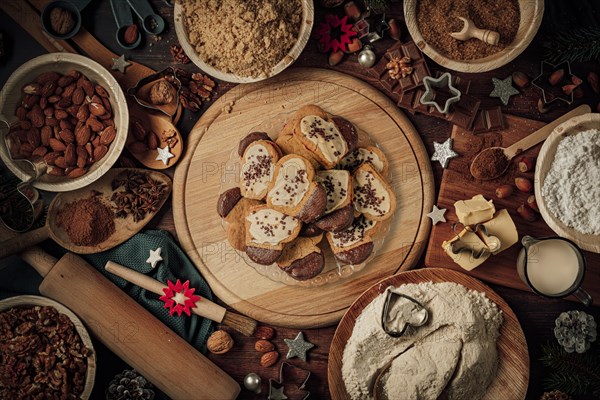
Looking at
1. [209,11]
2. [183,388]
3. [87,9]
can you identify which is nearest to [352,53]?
→ [209,11]

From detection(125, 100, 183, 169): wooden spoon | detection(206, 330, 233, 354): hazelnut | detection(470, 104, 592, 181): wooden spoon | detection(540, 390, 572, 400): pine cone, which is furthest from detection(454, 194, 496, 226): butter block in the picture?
detection(125, 100, 183, 169): wooden spoon

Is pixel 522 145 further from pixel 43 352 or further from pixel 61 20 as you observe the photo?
pixel 43 352

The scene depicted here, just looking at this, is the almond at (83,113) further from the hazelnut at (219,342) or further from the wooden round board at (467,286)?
the wooden round board at (467,286)

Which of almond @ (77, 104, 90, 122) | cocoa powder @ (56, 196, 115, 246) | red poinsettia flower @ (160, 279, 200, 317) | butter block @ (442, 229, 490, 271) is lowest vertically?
red poinsettia flower @ (160, 279, 200, 317)

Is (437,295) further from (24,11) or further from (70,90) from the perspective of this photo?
(24,11)

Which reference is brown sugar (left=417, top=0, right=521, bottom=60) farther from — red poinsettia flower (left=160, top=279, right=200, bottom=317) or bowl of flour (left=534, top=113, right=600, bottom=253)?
red poinsettia flower (left=160, top=279, right=200, bottom=317)

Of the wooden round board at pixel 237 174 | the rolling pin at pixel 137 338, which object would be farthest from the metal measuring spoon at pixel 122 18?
the rolling pin at pixel 137 338

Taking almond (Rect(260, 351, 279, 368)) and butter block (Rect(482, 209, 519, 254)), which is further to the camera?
almond (Rect(260, 351, 279, 368))

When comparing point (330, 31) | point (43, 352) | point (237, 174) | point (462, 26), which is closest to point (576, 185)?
point (462, 26)
